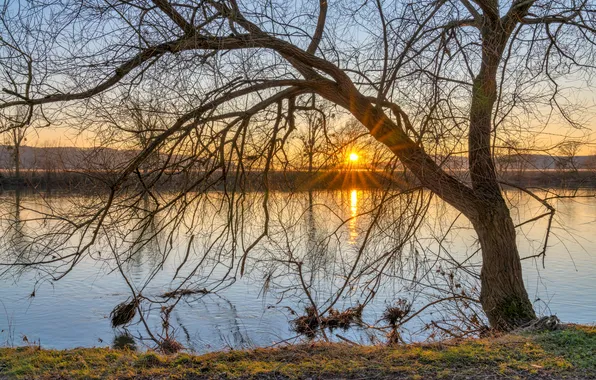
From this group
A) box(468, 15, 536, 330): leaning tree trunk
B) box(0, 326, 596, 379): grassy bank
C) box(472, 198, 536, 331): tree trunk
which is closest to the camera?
box(0, 326, 596, 379): grassy bank

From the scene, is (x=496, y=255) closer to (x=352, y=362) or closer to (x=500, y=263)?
(x=500, y=263)

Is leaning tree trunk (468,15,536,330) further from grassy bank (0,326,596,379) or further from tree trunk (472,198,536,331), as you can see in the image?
grassy bank (0,326,596,379)

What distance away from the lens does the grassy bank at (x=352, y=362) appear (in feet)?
14.1

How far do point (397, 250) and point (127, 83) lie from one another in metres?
3.76

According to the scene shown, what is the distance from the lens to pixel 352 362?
15.1 ft

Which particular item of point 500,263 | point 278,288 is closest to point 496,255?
point 500,263

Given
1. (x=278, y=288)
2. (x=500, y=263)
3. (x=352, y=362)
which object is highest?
(x=500, y=263)

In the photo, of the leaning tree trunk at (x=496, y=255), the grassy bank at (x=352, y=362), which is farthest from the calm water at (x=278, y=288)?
the grassy bank at (x=352, y=362)

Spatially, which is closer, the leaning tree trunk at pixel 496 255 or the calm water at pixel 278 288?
the leaning tree trunk at pixel 496 255

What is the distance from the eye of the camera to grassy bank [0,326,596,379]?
14.1ft

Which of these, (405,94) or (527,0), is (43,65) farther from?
(527,0)

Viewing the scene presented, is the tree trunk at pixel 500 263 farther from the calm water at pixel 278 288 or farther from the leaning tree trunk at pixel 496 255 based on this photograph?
the calm water at pixel 278 288

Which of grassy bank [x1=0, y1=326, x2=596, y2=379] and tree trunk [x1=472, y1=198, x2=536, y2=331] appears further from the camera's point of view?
tree trunk [x1=472, y1=198, x2=536, y2=331]

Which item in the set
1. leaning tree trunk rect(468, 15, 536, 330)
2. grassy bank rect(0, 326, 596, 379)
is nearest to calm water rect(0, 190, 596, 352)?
leaning tree trunk rect(468, 15, 536, 330)
